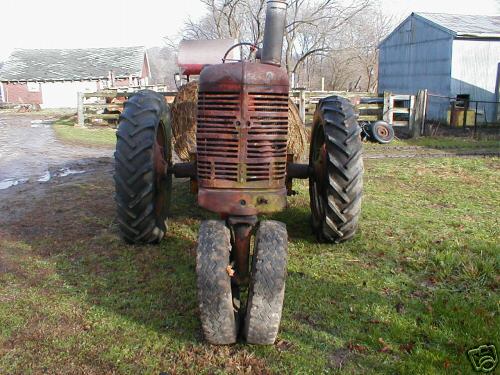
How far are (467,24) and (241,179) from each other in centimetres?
2153

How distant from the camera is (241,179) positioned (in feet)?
12.4

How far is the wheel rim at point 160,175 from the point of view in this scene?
487 cm

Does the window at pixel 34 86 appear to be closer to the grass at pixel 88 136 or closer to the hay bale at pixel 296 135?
the grass at pixel 88 136

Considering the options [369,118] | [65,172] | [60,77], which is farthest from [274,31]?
[60,77]

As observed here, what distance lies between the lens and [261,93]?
3.76m

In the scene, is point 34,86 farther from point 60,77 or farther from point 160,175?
point 160,175

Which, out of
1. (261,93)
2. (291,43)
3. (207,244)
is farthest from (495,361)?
(291,43)

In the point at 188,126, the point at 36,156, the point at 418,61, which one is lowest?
the point at 36,156

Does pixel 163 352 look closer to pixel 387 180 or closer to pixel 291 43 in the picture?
pixel 387 180

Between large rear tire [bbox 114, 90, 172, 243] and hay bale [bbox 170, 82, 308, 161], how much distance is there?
3.26 meters

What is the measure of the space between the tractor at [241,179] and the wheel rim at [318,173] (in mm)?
19

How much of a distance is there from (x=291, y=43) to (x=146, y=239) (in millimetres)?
34916

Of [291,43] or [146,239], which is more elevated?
[291,43]

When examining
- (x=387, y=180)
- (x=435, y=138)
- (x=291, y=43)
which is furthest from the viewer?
(x=291, y=43)
